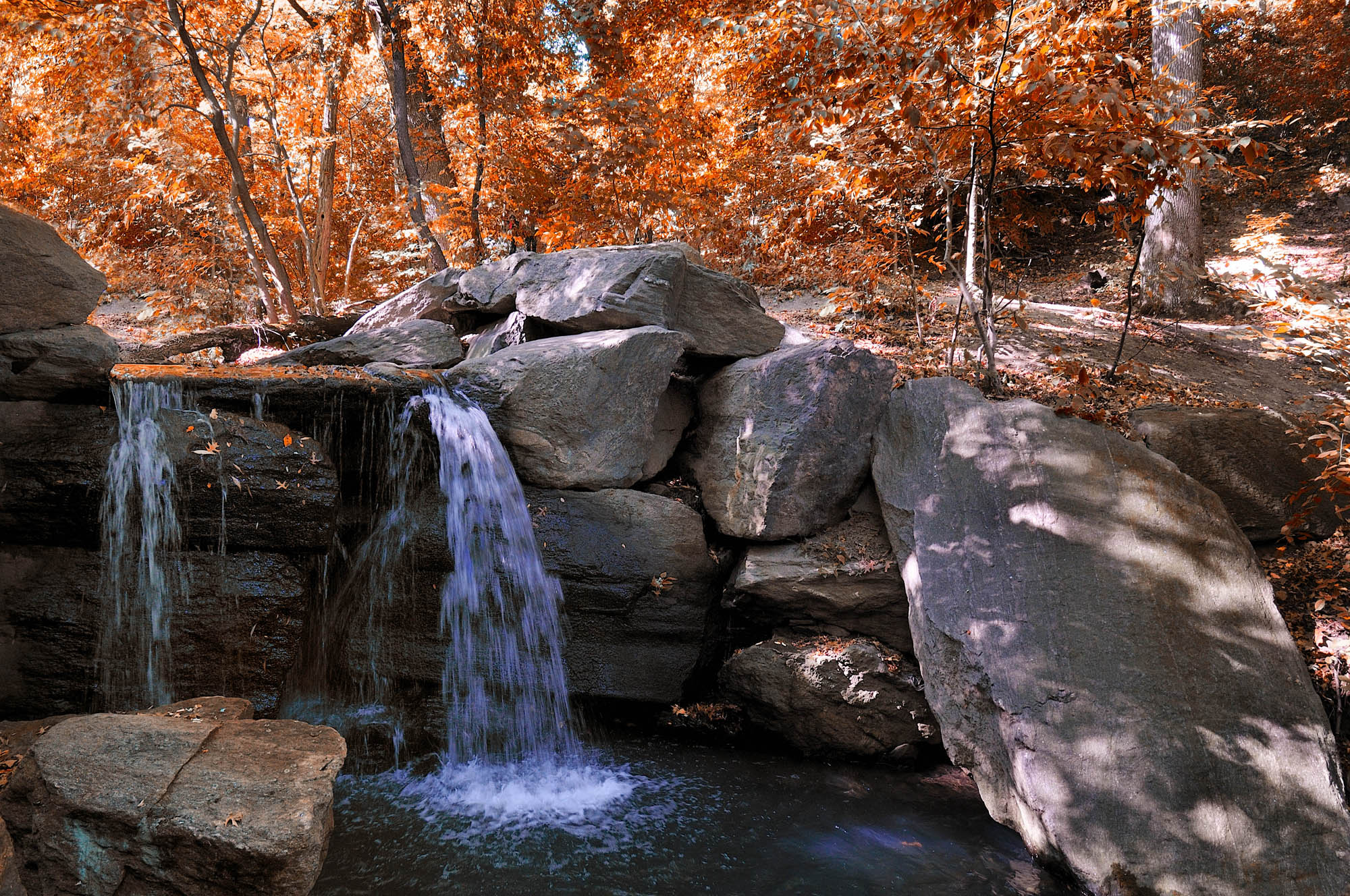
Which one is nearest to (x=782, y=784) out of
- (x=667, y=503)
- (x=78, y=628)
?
(x=667, y=503)

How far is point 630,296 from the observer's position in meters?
5.76

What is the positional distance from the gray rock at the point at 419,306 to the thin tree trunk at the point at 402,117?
1.56 metres

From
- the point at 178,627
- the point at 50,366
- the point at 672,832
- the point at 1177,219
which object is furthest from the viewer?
the point at 1177,219

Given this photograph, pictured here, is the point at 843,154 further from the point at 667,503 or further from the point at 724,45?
the point at 724,45

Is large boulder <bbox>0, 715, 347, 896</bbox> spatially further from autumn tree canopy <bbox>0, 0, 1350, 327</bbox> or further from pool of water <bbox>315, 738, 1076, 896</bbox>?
autumn tree canopy <bbox>0, 0, 1350, 327</bbox>

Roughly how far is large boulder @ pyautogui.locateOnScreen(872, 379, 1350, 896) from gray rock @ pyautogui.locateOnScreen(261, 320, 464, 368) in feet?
13.3

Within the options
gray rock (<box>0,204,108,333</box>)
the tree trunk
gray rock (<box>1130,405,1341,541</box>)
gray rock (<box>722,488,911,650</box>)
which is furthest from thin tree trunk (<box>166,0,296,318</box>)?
the tree trunk

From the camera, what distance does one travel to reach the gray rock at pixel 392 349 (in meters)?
5.77

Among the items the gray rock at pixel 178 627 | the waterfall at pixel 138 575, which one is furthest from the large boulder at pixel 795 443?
the waterfall at pixel 138 575

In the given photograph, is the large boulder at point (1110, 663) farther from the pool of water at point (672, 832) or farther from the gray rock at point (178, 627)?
the gray rock at point (178, 627)

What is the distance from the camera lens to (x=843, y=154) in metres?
5.64

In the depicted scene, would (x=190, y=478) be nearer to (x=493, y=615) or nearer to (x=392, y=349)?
(x=493, y=615)

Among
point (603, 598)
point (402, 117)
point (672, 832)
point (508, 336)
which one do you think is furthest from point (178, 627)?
point (402, 117)

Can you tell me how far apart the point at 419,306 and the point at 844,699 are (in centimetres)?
537
